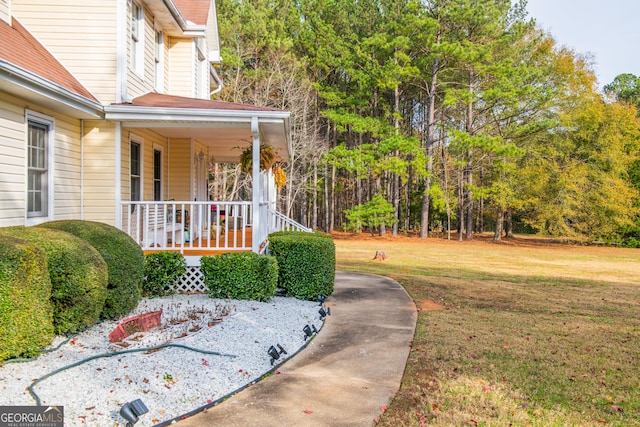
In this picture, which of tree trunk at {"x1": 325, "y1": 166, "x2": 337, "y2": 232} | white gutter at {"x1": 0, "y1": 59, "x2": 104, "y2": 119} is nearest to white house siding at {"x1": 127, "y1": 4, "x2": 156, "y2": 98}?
white gutter at {"x1": 0, "y1": 59, "x2": 104, "y2": 119}

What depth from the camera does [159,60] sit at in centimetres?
1166

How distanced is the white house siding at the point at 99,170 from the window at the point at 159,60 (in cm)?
346

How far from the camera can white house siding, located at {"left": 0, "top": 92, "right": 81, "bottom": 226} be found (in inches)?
249

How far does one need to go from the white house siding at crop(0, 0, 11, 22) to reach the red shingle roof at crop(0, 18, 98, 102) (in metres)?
0.13

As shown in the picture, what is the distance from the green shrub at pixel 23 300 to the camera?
4.18 meters

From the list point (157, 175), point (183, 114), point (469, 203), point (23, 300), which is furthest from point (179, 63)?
point (469, 203)

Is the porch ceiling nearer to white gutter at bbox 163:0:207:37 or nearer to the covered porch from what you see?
the covered porch

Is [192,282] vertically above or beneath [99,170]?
beneath

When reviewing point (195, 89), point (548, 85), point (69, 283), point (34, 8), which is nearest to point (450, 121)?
point (548, 85)

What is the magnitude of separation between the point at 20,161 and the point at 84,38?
3.09 metres

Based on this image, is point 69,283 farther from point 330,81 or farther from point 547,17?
point 547,17

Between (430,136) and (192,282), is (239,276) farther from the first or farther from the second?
(430,136)

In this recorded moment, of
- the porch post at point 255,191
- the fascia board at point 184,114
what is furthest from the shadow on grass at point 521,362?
the fascia board at point 184,114

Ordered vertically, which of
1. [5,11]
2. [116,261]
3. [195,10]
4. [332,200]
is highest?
[195,10]
